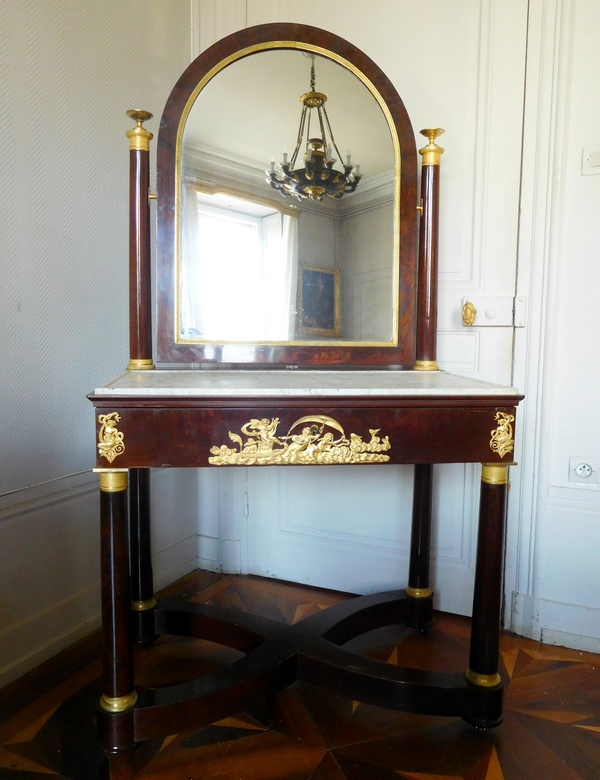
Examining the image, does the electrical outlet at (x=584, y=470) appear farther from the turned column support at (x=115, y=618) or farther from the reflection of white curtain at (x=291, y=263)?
the turned column support at (x=115, y=618)

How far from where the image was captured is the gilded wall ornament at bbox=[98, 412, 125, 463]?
1.07 meters

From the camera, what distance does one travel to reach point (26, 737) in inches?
49.8

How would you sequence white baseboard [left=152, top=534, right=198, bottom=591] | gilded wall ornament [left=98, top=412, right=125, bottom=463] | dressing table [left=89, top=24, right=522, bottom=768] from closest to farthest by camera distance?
gilded wall ornament [left=98, top=412, right=125, bottom=463]
dressing table [left=89, top=24, right=522, bottom=768]
white baseboard [left=152, top=534, right=198, bottom=591]

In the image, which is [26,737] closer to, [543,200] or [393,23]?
[543,200]

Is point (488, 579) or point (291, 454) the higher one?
point (291, 454)

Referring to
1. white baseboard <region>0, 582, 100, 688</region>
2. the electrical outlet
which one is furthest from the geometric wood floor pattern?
the electrical outlet

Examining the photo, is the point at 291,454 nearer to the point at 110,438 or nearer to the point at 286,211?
the point at 110,438

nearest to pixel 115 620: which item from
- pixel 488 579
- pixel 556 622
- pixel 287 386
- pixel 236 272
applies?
pixel 287 386

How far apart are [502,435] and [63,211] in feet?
4.41

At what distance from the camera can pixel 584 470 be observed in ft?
5.59

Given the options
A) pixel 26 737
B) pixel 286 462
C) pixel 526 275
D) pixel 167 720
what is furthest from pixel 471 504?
pixel 26 737

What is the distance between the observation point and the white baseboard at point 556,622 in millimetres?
1716

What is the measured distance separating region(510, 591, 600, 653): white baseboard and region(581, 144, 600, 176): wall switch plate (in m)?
1.34

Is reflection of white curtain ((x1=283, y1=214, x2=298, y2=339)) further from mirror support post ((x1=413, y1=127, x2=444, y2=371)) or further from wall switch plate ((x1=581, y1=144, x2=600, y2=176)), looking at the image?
wall switch plate ((x1=581, y1=144, x2=600, y2=176))
